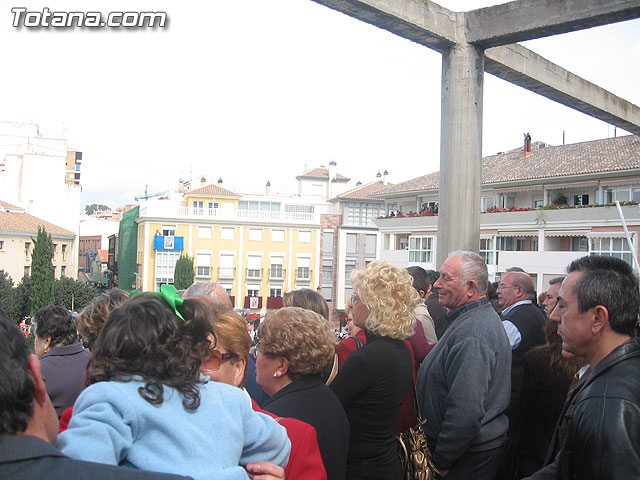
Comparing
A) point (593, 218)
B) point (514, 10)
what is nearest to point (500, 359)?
point (514, 10)

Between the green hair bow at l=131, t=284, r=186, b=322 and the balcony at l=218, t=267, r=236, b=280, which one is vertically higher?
the green hair bow at l=131, t=284, r=186, b=322

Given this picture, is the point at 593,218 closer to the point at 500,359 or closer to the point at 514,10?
the point at 514,10

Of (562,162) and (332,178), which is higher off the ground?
(332,178)

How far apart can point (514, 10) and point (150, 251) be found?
43.4m

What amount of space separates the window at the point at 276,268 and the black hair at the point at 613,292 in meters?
45.5

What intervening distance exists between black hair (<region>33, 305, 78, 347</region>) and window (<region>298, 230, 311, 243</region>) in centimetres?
4481

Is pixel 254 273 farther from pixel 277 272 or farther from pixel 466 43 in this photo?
pixel 466 43

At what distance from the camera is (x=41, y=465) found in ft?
3.50

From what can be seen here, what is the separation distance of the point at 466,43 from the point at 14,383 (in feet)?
14.4

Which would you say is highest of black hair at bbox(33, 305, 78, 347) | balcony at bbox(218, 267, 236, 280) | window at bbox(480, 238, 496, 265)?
window at bbox(480, 238, 496, 265)

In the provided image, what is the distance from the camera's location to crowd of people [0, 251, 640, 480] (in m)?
1.27

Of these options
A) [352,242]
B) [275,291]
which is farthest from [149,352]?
[352,242]

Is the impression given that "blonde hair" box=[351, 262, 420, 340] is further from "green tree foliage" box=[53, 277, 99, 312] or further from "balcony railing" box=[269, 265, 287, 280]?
"balcony railing" box=[269, 265, 287, 280]

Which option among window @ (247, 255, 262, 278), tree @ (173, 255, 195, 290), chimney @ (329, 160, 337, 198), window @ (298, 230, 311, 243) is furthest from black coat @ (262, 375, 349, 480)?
chimney @ (329, 160, 337, 198)
